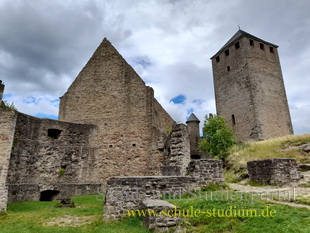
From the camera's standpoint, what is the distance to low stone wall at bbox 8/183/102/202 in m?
11.1

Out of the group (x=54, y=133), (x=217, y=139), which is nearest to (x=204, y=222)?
(x=54, y=133)

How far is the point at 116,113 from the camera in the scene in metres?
15.7

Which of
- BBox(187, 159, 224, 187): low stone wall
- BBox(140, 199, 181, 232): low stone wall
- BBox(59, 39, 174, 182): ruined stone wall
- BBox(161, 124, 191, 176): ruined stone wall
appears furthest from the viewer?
BBox(59, 39, 174, 182): ruined stone wall

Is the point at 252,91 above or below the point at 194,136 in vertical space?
above

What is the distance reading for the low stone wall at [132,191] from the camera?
7.01 m

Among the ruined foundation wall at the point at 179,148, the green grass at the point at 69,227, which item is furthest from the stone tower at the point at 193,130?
the green grass at the point at 69,227

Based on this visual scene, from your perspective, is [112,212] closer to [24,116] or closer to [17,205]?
[17,205]

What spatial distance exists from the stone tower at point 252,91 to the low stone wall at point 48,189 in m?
20.0

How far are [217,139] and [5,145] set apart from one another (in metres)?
16.8

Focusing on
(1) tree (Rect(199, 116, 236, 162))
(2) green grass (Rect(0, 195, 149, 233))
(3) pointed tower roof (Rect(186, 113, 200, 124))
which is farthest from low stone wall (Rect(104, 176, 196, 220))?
(3) pointed tower roof (Rect(186, 113, 200, 124))

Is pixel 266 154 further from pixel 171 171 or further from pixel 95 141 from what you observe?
pixel 95 141

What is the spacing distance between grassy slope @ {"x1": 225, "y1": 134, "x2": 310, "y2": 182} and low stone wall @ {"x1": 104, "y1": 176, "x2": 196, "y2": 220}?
7.00m

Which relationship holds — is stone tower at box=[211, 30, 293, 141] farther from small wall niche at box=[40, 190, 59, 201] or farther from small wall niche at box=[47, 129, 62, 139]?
small wall niche at box=[40, 190, 59, 201]

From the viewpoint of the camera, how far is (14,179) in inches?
460
